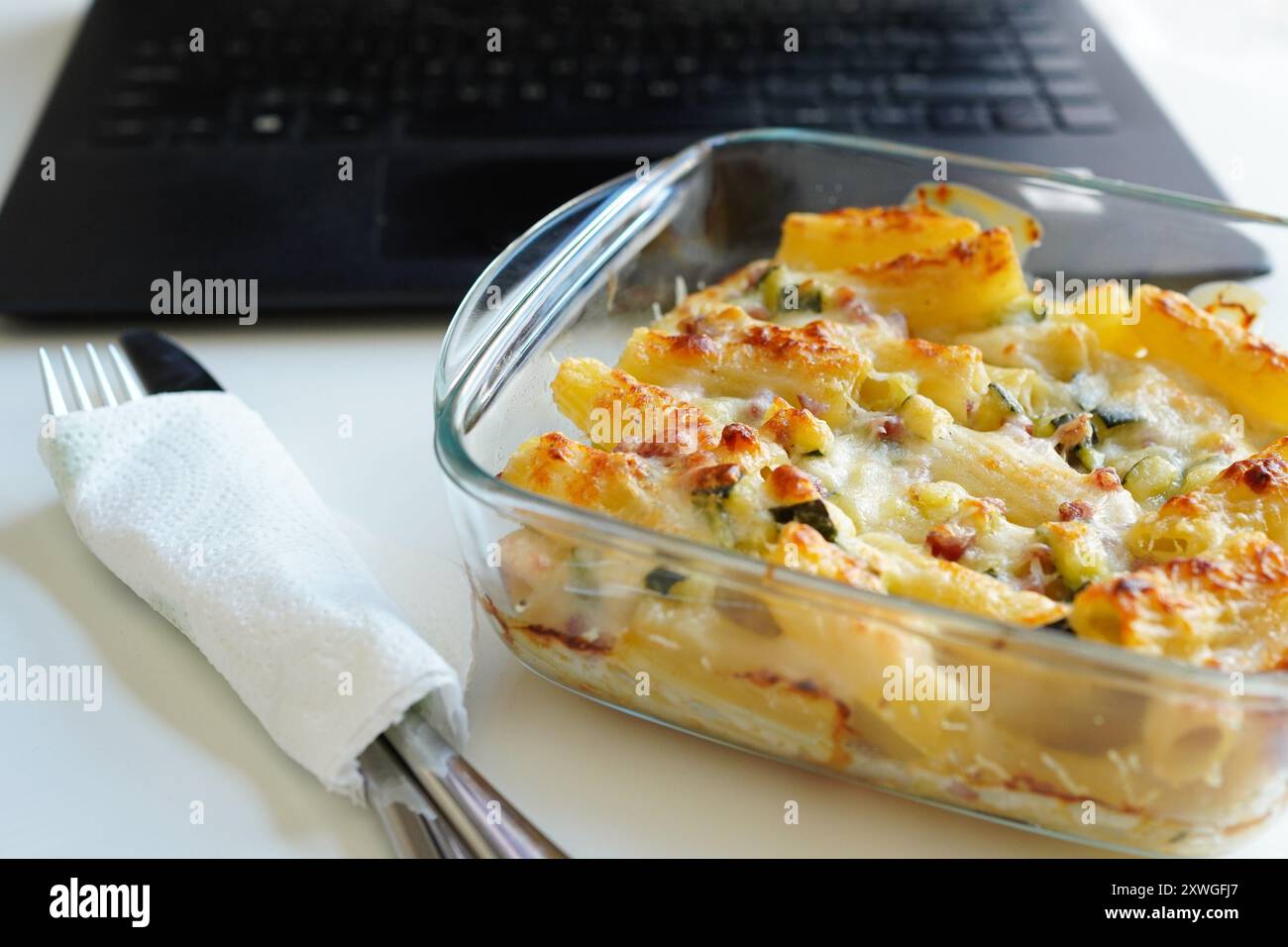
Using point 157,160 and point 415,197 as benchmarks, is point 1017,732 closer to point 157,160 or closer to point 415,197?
point 415,197

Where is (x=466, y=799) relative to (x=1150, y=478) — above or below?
below

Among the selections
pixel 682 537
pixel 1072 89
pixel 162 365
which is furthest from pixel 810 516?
pixel 1072 89

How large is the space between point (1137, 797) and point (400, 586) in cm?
50

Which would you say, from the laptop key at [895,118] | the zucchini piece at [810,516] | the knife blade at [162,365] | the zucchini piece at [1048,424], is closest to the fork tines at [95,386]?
the knife blade at [162,365]

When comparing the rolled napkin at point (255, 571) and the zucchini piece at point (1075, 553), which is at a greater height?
the zucchini piece at point (1075, 553)

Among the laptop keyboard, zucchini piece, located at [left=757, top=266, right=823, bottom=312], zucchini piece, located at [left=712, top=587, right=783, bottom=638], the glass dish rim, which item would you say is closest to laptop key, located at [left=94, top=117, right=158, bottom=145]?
the laptop keyboard

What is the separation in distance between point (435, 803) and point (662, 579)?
19 centimetres

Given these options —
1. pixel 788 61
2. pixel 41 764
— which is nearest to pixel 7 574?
pixel 41 764

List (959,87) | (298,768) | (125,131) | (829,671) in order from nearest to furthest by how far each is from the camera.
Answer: (829,671) → (298,768) → (125,131) → (959,87)

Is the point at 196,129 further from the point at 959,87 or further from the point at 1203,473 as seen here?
the point at 1203,473

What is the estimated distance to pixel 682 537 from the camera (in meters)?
0.81

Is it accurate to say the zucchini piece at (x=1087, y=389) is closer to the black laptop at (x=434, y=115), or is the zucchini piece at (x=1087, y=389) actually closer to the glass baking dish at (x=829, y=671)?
the glass baking dish at (x=829, y=671)

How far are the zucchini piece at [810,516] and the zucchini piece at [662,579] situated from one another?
0.09 meters

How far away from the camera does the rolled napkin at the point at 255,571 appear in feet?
2.74
